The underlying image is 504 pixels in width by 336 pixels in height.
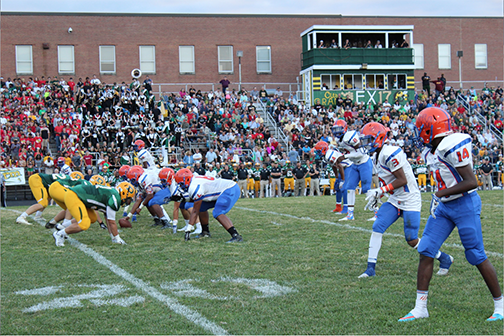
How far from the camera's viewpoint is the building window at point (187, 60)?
33.1 m

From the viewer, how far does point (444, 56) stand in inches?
1455

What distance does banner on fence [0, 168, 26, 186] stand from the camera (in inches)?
746

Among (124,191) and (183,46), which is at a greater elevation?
(183,46)

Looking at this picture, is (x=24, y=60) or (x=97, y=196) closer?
(x=97, y=196)

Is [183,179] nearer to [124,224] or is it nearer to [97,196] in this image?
[97,196]

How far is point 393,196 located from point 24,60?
96.1 feet

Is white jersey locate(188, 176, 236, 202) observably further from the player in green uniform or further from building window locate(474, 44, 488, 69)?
building window locate(474, 44, 488, 69)

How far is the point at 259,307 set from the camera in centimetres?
481

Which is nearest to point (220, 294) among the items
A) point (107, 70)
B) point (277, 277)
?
point (277, 277)

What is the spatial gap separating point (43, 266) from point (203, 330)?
3428 mm

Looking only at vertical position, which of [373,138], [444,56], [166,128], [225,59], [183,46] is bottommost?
[373,138]

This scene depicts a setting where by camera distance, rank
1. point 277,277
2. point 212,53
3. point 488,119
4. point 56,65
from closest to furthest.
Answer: point 277,277
point 488,119
point 56,65
point 212,53

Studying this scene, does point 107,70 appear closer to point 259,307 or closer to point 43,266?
point 43,266

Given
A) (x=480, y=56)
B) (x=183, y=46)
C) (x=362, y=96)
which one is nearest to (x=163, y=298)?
(x=362, y=96)
